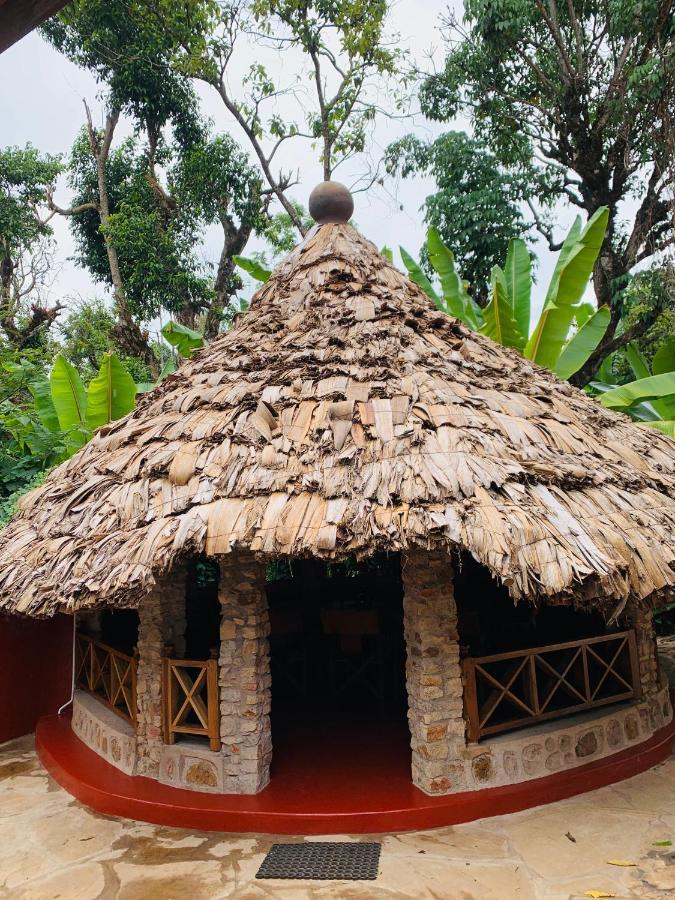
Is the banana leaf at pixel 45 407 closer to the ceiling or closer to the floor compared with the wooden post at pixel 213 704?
closer to the ceiling

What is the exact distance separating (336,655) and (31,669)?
3.54m

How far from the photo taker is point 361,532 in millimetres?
4359

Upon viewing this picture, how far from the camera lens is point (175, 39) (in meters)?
16.0

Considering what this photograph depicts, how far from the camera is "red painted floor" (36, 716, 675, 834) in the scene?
16.0 ft

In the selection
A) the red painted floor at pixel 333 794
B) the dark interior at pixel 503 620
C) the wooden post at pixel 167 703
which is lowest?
the red painted floor at pixel 333 794

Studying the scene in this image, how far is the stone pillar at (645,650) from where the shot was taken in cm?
611

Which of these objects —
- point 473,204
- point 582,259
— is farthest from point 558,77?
point 582,259

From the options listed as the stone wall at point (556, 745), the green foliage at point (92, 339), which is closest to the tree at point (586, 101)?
the stone wall at point (556, 745)

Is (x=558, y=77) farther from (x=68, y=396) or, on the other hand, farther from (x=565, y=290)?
(x=68, y=396)

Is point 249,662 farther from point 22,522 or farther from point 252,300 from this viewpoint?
point 252,300

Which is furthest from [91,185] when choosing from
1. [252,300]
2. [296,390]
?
[296,390]

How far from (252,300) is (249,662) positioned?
4.02 metres

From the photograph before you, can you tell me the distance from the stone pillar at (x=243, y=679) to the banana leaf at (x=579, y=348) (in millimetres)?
6223

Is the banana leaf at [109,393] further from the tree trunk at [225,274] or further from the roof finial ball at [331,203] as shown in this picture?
the tree trunk at [225,274]
